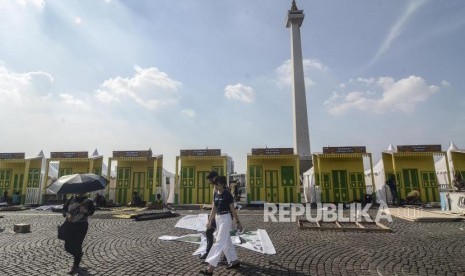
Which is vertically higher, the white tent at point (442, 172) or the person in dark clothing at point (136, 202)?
the white tent at point (442, 172)

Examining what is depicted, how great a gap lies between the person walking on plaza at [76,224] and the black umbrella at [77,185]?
17 cm

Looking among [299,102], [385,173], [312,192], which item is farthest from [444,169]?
[299,102]

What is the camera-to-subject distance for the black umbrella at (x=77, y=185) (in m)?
5.83

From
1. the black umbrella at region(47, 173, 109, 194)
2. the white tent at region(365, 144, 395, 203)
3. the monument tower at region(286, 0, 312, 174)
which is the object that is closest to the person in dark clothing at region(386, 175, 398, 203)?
the white tent at region(365, 144, 395, 203)

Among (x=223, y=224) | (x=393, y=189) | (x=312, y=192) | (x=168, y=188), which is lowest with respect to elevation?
(x=223, y=224)

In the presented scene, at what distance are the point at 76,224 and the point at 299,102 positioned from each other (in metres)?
32.3

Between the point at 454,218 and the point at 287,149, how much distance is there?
32.5ft

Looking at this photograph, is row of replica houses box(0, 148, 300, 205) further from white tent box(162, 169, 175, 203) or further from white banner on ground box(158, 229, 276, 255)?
white banner on ground box(158, 229, 276, 255)

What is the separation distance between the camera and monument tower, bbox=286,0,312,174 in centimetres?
3434

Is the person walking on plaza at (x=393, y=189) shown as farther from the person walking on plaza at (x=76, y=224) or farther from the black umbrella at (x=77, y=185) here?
the person walking on plaza at (x=76, y=224)

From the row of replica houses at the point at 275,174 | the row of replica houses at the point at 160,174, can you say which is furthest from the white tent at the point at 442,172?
the row of replica houses at the point at 160,174

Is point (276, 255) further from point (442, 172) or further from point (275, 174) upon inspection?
point (442, 172)

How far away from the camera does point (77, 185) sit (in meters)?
6.02

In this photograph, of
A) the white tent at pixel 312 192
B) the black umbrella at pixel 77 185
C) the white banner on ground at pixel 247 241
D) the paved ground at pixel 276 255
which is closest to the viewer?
the paved ground at pixel 276 255
